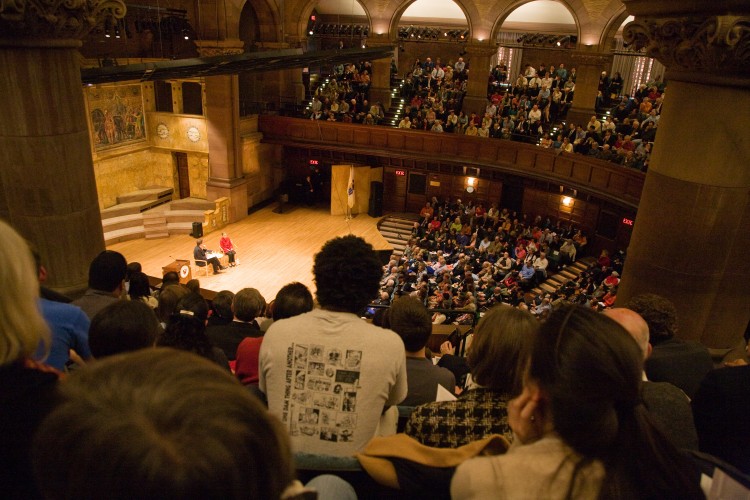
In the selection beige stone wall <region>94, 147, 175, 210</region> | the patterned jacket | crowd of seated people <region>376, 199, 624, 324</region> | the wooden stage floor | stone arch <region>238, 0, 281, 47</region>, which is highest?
stone arch <region>238, 0, 281, 47</region>

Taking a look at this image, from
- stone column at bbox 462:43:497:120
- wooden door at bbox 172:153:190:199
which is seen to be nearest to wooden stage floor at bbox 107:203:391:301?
wooden door at bbox 172:153:190:199

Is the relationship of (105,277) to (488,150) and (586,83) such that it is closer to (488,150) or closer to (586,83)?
(488,150)

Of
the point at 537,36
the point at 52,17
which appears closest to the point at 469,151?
the point at 537,36

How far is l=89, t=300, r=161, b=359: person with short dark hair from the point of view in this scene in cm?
242

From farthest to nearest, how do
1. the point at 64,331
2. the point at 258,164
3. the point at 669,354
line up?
the point at 258,164, the point at 669,354, the point at 64,331

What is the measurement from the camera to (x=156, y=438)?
77 centimetres

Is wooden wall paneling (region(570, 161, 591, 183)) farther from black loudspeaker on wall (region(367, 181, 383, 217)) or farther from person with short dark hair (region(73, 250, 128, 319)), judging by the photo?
person with short dark hair (region(73, 250, 128, 319))

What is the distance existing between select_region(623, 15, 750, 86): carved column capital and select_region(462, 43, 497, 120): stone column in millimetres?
14441

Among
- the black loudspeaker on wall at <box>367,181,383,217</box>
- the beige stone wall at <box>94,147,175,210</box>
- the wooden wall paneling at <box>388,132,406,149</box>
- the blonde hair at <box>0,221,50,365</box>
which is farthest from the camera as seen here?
the black loudspeaker on wall at <box>367,181,383,217</box>

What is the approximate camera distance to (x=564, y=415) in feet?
4.24

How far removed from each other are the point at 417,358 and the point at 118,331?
1.56m

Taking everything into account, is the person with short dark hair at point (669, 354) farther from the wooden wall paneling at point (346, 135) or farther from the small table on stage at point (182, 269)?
the wooden wall paneling at point (346, 135)

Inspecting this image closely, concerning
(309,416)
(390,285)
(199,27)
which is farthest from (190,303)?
(199,27)

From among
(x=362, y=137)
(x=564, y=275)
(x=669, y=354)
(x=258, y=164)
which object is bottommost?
(x=564, y=275)
